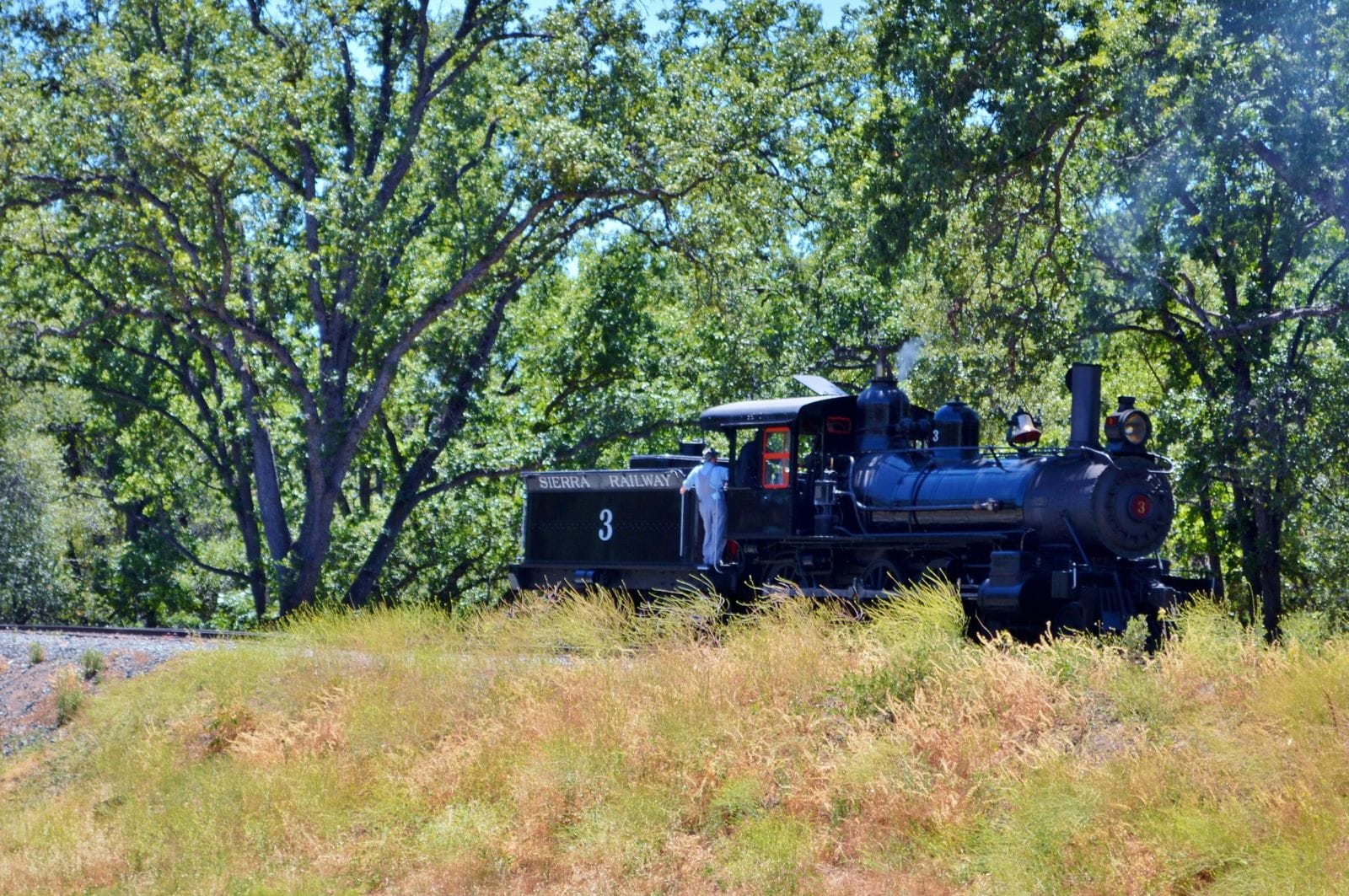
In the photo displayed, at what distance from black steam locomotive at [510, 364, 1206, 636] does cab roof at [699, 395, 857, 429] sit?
2cm

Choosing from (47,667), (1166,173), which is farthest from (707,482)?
(47,667)

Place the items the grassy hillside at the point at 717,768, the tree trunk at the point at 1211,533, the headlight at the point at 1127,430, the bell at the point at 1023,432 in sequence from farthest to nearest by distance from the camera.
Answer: the tree trunk at the point at 1211,533 < the bell at the point at 1023,432 < the headlight at the point at 1127,430 < the grassy hillside at the point at 717,768

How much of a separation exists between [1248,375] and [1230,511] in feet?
9.99

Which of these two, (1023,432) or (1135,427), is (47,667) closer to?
(1023,432)

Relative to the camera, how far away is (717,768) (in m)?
9.66

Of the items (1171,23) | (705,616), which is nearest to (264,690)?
(705,616)

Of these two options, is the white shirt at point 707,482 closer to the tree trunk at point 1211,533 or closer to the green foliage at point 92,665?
the green foliage at point 92,665

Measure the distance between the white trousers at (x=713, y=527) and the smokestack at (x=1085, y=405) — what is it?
414 cm

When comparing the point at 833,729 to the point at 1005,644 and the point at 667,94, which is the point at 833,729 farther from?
the point at 667,94

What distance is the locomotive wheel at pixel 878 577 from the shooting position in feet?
49.6

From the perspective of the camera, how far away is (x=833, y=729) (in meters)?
9.89

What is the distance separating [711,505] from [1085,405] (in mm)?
4397

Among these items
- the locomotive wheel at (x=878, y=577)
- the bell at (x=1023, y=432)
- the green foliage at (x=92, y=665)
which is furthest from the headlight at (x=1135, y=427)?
the green foliage at (x=92, y=665)

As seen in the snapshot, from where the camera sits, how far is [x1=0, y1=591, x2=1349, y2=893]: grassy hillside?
25.4ft
